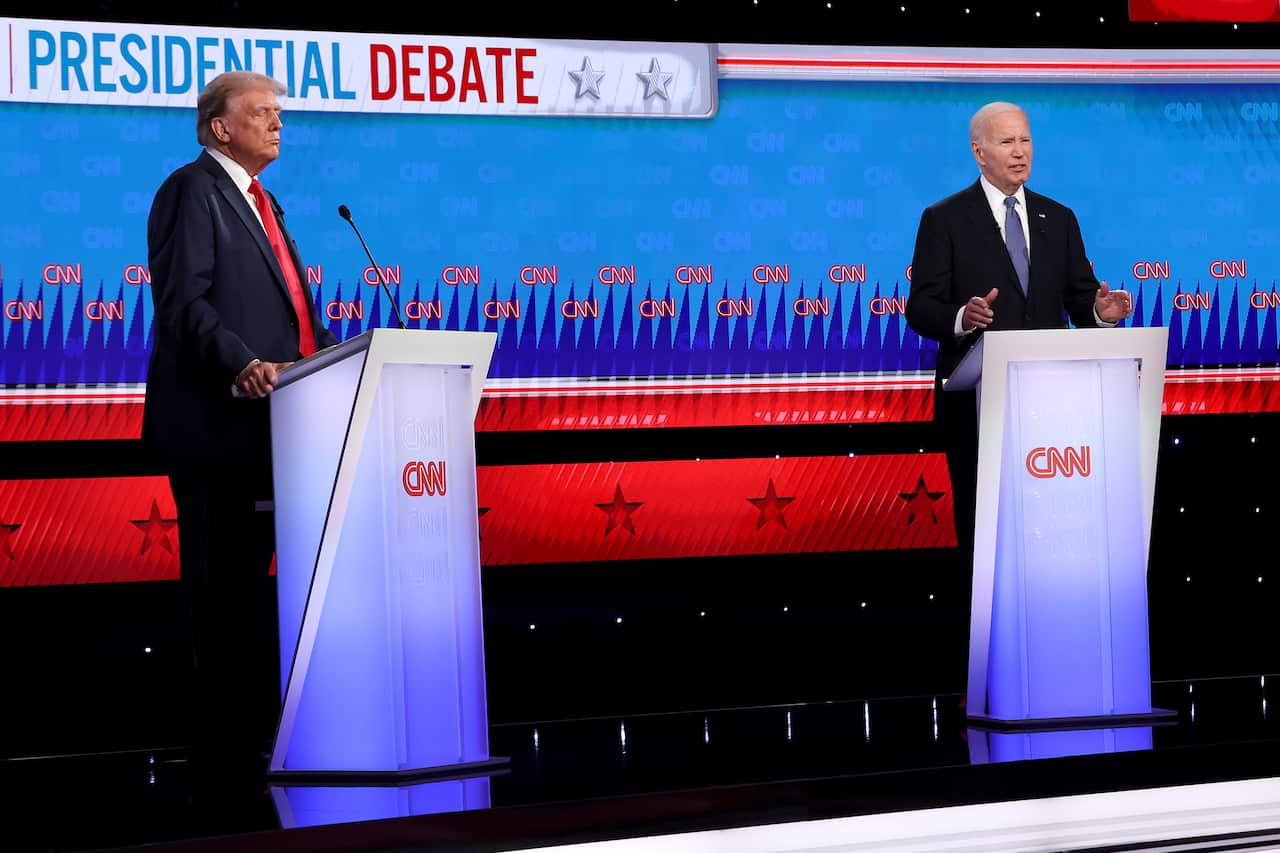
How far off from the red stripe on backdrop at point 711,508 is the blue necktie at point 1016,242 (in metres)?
0.95

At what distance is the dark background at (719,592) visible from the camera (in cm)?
449

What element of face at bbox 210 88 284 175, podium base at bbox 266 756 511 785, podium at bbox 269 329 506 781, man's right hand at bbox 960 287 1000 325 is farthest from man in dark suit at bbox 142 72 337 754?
man's right hand at bbox 960 287 1000 325

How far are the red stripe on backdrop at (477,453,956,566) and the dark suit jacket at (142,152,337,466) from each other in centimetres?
128

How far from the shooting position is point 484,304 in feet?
15.5

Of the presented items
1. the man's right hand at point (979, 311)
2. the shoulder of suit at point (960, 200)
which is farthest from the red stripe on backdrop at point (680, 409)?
the man's right hand at point (979, 311)

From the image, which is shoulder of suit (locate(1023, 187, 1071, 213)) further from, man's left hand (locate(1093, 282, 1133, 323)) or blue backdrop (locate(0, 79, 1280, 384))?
blue backdrop (locate(0, 79, 1280, 384))

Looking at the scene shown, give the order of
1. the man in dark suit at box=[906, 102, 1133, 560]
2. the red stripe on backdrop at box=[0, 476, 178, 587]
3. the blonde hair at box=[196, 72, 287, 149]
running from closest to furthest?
the blonde hair at box=[196, 72, 287, 149] → the man in dark suit at box=[906, 102, 1133, 560] → the red stripe on backdrop at box=[0, 476, 178, 587]

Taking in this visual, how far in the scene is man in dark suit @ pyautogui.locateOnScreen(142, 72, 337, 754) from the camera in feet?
11.1

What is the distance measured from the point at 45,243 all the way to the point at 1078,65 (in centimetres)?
315

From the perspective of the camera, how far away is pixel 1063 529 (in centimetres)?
344

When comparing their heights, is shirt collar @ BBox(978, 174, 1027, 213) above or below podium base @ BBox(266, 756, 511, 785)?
above

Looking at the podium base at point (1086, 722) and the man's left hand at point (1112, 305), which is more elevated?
the man's left hand at point (1112, 305)

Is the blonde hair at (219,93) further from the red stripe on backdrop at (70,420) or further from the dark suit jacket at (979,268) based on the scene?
the dark suit jacket at (979,268)

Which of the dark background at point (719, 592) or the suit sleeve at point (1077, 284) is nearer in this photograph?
the suit sleeve at point (1077, 284)
